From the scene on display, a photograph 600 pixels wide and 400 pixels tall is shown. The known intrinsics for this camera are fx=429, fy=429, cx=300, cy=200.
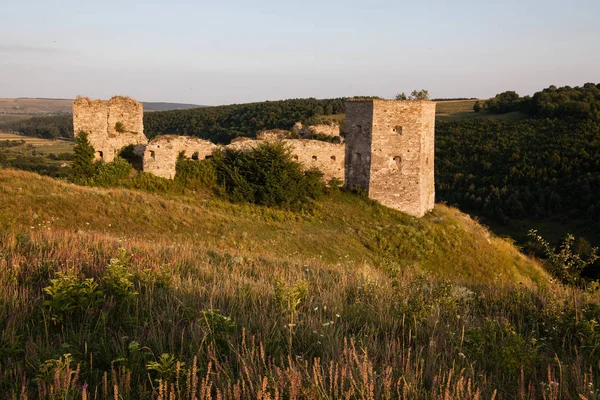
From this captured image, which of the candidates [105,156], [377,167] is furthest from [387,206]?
[105,156]

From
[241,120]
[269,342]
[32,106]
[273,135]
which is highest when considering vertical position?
[32,106]

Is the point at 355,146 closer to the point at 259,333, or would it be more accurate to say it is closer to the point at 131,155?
the point at 131,155

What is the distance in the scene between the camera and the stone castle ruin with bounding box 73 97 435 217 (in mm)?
15562

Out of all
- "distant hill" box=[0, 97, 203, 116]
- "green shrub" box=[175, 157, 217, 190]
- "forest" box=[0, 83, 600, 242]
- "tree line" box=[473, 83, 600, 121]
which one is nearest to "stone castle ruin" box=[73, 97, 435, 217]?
"green shrub" box=[175, 157, 217, 190]

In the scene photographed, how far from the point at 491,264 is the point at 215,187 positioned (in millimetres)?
10463

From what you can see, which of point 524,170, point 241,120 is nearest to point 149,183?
point 524,170

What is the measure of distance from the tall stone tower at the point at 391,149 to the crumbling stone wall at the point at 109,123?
863cm

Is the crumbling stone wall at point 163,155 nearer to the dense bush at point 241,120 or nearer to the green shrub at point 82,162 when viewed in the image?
the green shrub at point 82,162

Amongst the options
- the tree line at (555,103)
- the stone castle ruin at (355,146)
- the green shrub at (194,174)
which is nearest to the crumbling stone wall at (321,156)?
the stone castle ruin at (355,146)

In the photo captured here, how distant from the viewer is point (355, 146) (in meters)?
18.3

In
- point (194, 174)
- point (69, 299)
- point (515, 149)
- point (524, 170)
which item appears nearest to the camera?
point (69, 299)

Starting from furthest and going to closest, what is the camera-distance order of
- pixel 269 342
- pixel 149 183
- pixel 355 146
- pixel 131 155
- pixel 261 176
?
pixel 355 146 → pixel 131 155 → pixel 261 176 → pixel 149 183 → pixel 269 342

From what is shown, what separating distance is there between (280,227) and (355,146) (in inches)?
235

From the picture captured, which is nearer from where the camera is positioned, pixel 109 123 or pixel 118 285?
pixel 118 285
